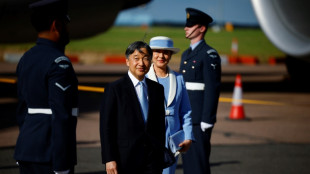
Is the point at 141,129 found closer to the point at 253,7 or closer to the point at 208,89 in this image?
the point at 208,89

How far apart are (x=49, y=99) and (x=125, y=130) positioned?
1.70 feet

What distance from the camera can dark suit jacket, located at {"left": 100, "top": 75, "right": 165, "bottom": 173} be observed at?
3219 millimetres

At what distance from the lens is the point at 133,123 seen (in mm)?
3240

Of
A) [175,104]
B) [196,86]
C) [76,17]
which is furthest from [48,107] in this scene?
[76,17]

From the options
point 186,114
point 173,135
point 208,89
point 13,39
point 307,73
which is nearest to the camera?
point 173,135

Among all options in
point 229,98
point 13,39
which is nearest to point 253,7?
point 229,98

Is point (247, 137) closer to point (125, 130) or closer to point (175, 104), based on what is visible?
point (175, 104)

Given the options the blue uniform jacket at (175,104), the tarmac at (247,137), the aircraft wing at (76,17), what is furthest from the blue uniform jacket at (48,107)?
the aircraft wing at (76,17)

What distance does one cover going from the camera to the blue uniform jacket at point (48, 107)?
118 inches

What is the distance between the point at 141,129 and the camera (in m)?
3.26

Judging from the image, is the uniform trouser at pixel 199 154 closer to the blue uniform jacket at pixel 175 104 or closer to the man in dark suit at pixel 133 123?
the blue uniform jacket at pixel 175 104

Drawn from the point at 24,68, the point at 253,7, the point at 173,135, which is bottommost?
the point at 173,135

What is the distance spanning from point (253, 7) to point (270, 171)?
5.09 m

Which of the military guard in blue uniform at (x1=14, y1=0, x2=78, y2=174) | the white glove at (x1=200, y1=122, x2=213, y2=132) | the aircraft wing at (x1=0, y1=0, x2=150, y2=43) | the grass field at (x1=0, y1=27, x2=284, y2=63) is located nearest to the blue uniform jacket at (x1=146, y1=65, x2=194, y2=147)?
the white glove at (x1=200, y1=122, x2=213, y2=132)
